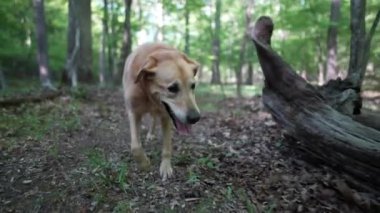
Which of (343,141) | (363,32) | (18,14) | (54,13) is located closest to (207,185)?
(343,141)

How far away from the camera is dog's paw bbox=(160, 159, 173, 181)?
4421 mm

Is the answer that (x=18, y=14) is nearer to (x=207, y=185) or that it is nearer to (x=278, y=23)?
(x=278, y=23)

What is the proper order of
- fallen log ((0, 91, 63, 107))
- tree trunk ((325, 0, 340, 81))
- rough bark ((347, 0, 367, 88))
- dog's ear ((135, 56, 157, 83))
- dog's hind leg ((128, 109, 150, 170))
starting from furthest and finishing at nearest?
tree trunk ((325, 0, 340, 81))
fallen log ((0, 91, 63, 107))
rough bark ((347, 0, 367, 88))
dog's hind leg ((128, 109, 150, 170))
dog's ear ((135, 56, 157, 83))

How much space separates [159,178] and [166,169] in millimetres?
132

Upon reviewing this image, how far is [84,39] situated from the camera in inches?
550

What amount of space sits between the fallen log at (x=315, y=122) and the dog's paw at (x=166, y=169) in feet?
5.00

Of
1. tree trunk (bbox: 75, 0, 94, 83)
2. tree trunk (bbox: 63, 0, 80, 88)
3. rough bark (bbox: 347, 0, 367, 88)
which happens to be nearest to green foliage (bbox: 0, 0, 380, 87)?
tree trunk (bbox: 63, 0, 80, 88)

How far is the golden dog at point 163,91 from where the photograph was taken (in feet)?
12.7

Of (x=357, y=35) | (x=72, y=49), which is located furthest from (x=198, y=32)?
(x=357, y=35)

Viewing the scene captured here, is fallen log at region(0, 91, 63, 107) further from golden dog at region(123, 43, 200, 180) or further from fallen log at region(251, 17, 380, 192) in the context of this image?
fallen log at region(251, 17, 380, 192)

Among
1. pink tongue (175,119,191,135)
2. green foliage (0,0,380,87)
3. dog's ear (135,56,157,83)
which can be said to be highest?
green foliage (0,0,380,87)

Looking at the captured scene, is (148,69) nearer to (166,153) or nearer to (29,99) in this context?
(166,153)

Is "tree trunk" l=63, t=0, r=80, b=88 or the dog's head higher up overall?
"tree trunk" l=63, t=0, r=80, b=88

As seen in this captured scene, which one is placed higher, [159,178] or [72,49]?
[72,49]
